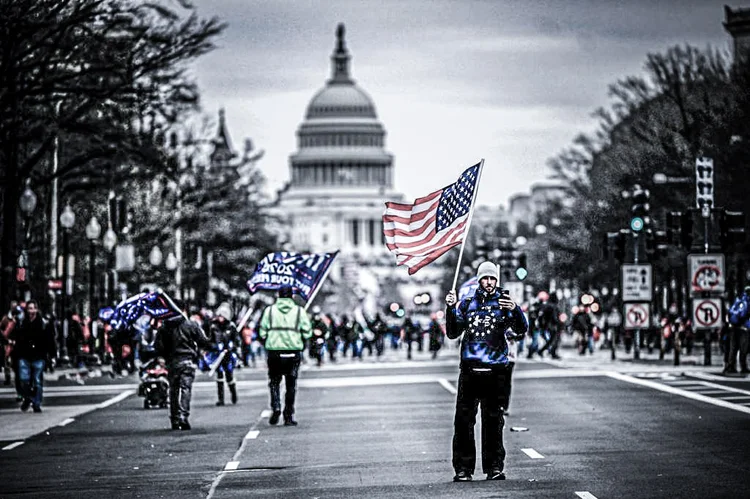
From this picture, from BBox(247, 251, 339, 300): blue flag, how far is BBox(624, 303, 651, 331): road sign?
16008mm

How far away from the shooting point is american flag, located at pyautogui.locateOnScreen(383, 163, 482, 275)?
732 inches

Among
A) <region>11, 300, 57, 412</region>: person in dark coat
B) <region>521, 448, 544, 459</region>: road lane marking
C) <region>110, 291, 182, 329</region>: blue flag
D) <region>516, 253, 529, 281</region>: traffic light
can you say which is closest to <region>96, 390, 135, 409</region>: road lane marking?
<region>11, 300, 57, 412</region>: person in dark coat

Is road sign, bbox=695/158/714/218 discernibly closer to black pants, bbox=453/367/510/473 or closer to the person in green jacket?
the person in green jacket

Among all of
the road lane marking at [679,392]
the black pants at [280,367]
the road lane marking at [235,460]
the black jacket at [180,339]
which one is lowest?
the road lane marking at [235,460]

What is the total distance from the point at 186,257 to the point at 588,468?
63680 mm

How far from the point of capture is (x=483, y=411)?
17.4 metres

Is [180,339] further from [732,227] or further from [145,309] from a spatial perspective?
[732,227]

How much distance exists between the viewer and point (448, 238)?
18750 mm

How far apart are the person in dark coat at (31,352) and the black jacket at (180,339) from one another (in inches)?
196

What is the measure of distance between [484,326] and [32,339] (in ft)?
49.5

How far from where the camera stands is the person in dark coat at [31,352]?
30797mm

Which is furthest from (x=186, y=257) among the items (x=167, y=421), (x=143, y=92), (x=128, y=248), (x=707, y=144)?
(x=167, y=421)

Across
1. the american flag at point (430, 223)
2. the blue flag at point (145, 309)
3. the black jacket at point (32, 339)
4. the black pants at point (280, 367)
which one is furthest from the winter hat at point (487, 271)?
the black jacket at point (32, 339)

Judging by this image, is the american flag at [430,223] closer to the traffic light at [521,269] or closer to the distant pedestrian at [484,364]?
the distant pedestrian at [484,364]
